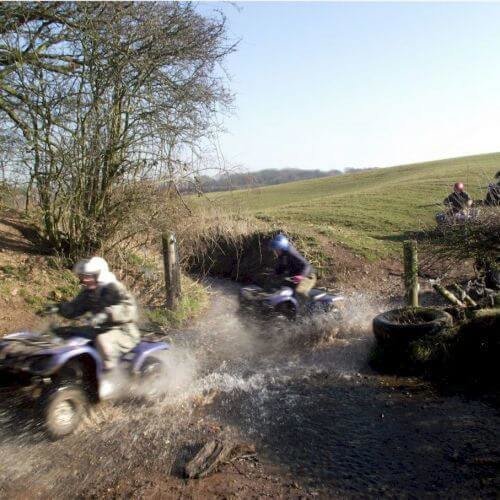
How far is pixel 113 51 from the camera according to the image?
10.7 m

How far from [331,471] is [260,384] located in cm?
259

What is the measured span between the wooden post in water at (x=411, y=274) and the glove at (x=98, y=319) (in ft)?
19.9

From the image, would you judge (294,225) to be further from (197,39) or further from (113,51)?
(113,51)

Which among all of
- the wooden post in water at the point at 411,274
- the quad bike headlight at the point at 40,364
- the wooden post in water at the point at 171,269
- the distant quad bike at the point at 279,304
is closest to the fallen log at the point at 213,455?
the quad bike headlight at the point at 40,364

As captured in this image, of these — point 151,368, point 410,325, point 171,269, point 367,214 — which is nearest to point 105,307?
point 151,368

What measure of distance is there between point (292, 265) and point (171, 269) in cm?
271

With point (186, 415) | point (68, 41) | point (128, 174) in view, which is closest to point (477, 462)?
point (186, 415)

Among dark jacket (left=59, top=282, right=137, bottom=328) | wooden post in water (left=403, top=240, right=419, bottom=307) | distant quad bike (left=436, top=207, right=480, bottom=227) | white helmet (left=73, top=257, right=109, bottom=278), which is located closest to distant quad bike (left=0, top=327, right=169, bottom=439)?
dark jacket (left=59, top=282, right=137, bottom=328)

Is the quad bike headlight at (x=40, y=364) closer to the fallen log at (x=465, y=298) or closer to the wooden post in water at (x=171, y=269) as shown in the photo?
the wooden post in water at (x=171, y=269)

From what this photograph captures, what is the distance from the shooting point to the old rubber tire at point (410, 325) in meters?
7.95

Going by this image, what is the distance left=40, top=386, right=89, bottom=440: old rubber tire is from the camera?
18.6ft

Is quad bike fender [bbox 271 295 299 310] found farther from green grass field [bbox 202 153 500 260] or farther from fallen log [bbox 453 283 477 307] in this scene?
fallen log [bbox 453 283 477 307]

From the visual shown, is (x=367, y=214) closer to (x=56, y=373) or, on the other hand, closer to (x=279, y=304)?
(x=279, y=304)

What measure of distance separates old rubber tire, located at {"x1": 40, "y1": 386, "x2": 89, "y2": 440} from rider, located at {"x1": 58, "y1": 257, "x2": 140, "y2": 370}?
720mm
